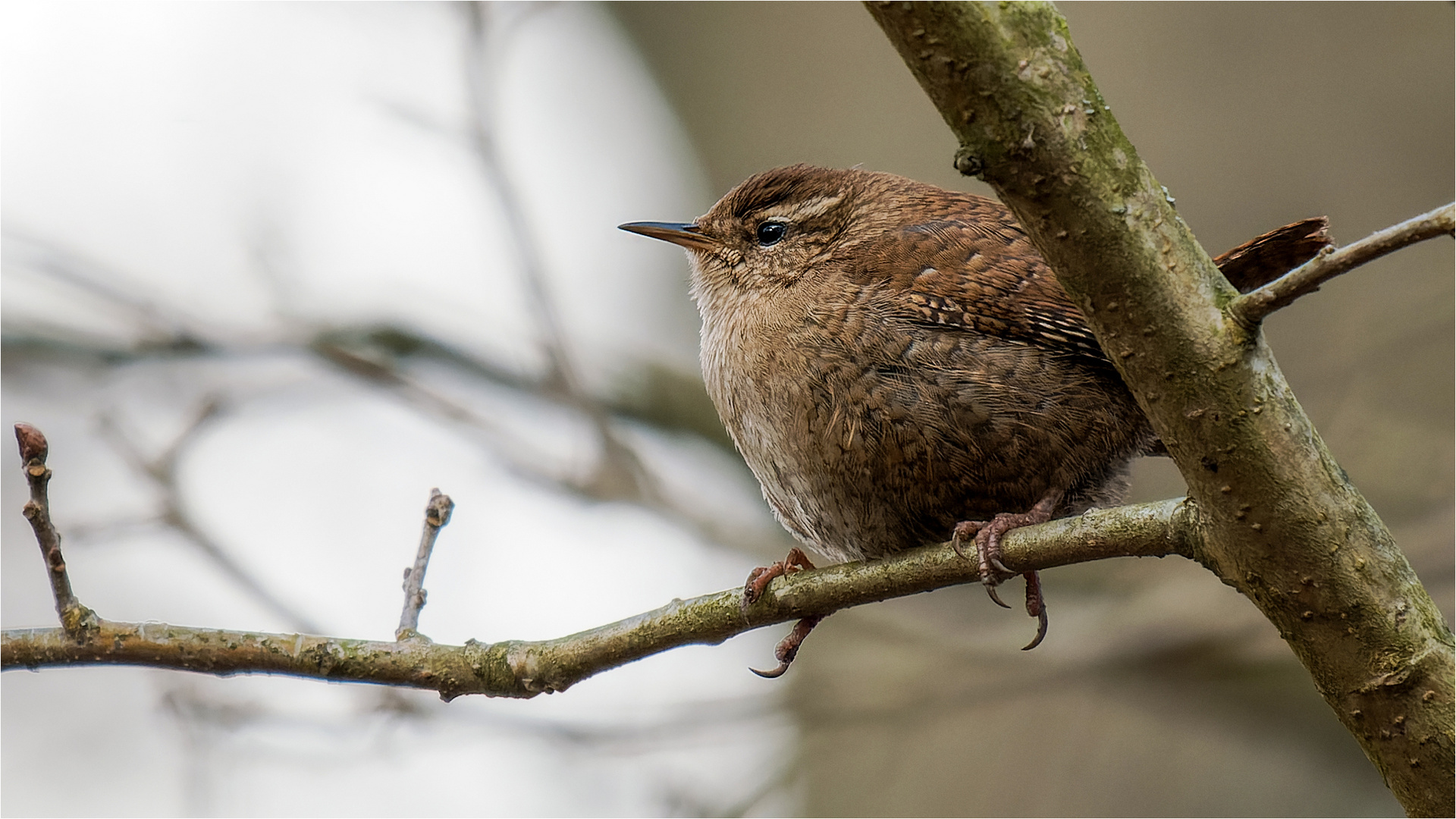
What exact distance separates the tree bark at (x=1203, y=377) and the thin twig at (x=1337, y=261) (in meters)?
0.03

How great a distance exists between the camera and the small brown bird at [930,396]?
9.61ft

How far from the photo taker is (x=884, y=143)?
5773mm

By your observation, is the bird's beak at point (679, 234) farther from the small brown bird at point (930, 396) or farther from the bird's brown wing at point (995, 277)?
the bird's brown wing at point (995, 277)

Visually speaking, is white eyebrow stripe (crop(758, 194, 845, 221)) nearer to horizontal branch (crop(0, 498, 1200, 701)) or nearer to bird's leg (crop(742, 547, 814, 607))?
bird's leg (crop(742, 547, 814, 607))

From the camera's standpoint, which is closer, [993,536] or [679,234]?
[993,536]

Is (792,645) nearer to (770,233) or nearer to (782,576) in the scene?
(782,576)

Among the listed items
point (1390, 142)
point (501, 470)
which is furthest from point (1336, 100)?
point (501, 470)

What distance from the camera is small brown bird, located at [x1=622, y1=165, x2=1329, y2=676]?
2.93 metres

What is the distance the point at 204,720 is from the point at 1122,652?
126 inches

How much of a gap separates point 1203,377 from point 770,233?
205 cm

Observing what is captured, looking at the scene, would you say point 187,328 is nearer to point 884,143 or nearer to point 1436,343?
point 884,143

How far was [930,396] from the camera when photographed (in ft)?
9.64

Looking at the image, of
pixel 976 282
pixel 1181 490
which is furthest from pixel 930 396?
pixel 1181 490

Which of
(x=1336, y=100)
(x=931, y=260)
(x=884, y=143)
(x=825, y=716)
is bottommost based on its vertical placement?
(x=825, y=716)
